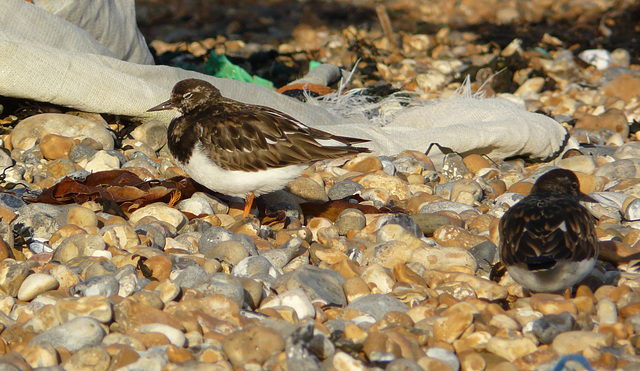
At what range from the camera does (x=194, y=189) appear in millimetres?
4668

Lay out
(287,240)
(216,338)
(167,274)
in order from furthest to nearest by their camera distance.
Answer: (287,240)
(167,274)
(216,338)

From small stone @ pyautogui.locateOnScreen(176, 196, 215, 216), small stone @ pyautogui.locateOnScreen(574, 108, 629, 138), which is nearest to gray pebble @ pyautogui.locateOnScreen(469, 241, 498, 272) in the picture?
small stone @ pyautogui.locateOnScreen(176, 196, 215, 216)

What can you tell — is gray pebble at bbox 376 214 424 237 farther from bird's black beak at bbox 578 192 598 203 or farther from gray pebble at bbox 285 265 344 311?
bird's black beak at bbox 578 192 598 203

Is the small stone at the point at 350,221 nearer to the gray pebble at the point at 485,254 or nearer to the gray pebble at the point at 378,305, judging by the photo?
the gray pebble at the point at 485,254

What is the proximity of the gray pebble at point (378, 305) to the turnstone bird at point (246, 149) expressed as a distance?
117 cm

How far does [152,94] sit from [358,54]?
4.64 m

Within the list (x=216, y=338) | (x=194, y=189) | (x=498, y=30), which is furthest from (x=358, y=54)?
(x=216, y=338)

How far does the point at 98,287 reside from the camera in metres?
3.14

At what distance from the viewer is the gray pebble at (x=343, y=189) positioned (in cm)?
504

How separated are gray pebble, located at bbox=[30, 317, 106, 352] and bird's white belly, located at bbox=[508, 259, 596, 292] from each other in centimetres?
183

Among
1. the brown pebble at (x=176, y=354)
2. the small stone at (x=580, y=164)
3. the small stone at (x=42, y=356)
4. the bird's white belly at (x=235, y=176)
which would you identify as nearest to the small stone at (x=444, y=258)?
the bird's white belly at (x=235, y=176)

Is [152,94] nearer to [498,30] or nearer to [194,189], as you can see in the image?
[194,189]

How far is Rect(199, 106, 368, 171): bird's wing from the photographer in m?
4.11

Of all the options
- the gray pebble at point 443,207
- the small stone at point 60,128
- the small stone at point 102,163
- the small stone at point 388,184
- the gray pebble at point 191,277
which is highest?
the gray pebble at point 191,277
